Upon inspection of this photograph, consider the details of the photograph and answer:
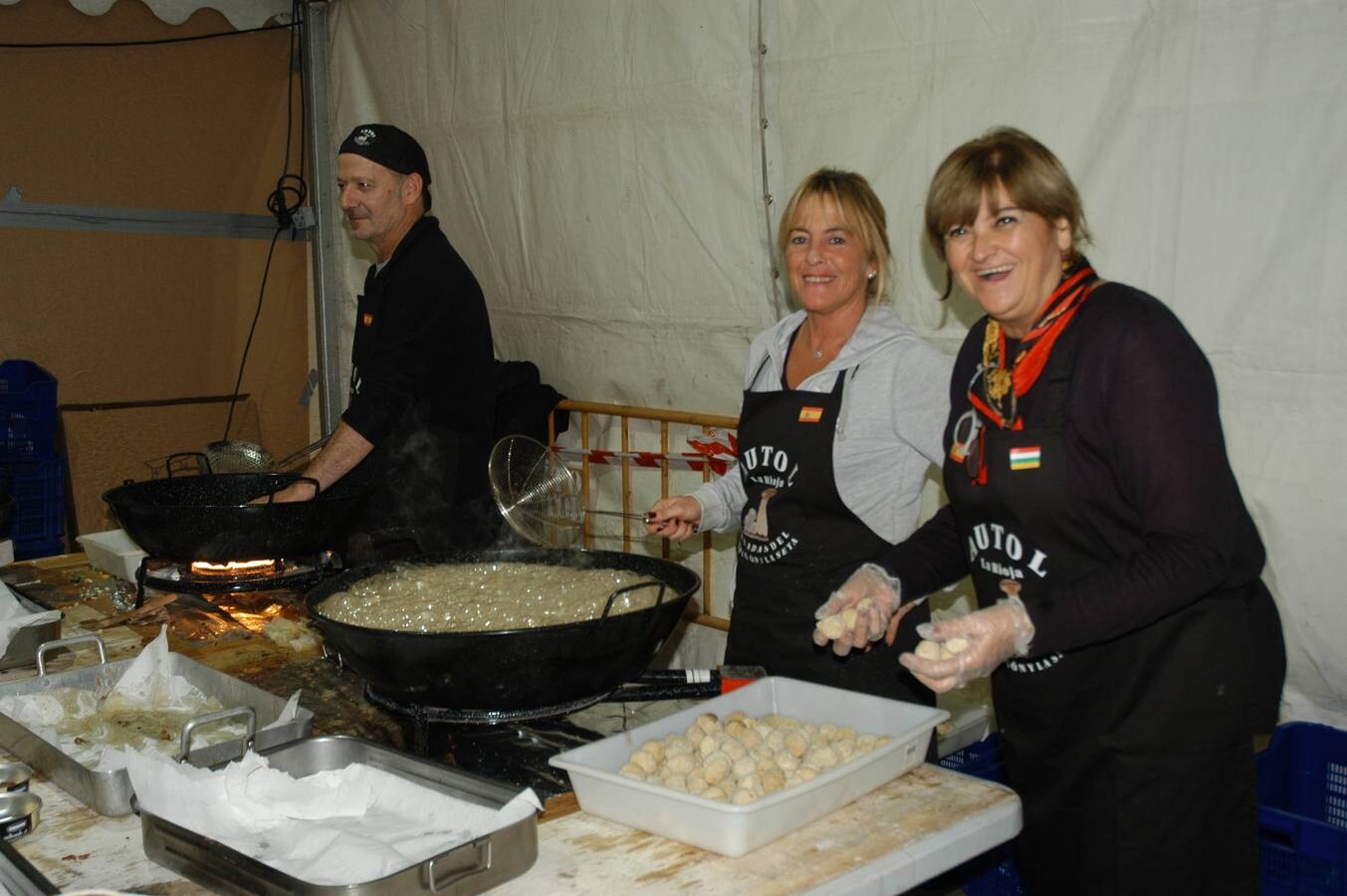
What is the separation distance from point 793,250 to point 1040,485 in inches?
38.4

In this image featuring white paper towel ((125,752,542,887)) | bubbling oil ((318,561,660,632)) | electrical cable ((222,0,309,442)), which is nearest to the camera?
white paper towel ((125,752,542,887))

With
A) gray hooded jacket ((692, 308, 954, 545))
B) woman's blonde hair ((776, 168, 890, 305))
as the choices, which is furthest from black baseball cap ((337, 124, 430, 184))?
gray hooded jacket ((692, 308, 954, 545))

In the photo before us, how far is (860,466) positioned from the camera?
102 inches

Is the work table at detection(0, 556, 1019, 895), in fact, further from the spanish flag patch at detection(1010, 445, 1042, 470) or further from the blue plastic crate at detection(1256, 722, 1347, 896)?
the blue plastic crate at detection(1256, 722, 1347, 896)

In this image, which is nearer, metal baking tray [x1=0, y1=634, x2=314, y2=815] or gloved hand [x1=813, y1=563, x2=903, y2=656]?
metal baking tray [x1=0, y1=634, x2=314, y2=815]

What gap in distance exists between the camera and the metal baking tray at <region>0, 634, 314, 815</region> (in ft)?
5.76

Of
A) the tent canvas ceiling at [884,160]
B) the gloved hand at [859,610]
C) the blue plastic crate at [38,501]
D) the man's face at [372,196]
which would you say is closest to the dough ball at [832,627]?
the gloved hand at [859,610]

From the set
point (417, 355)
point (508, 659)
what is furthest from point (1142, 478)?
point (417, 355)

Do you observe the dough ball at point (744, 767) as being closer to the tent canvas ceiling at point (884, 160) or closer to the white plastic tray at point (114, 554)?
the tent canvas ceiling at point (884, 160)

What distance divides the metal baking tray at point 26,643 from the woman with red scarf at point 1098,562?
1.74 metres

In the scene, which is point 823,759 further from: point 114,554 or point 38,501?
point 38,501

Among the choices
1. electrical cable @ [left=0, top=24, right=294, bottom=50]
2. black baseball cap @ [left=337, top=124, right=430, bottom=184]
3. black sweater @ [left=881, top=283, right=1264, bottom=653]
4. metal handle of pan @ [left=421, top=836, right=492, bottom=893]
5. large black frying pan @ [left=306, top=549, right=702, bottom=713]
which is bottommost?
metal handle of pan @ [left=421, top=836, right=492, bottom=893]

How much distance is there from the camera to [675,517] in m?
2.77

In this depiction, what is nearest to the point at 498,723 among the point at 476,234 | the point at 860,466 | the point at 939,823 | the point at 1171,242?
the point at 939,823
